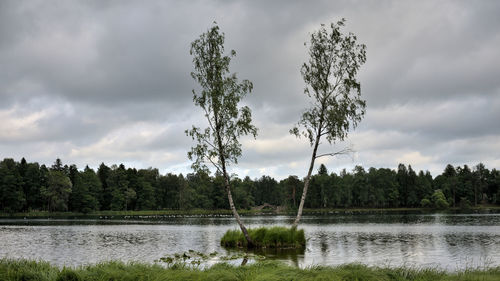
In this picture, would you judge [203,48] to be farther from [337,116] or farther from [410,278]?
[410,278]

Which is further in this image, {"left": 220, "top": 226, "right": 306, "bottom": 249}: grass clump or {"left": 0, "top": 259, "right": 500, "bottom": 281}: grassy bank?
{"left": 220, "top": 226, "right": 306, "bottom": 249}: grass clump

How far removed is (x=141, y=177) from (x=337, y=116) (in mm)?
121767

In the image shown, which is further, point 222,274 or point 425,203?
point 425,203

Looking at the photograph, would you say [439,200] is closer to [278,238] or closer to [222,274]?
[278,238]

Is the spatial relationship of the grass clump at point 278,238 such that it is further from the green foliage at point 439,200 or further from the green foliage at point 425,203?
the green foliage at point 439,200

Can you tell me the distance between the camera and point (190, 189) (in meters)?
144

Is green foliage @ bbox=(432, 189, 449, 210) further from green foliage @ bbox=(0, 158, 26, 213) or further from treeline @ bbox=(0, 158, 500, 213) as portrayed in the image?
green foliage @ bbox=(0, 158, 26, 213)

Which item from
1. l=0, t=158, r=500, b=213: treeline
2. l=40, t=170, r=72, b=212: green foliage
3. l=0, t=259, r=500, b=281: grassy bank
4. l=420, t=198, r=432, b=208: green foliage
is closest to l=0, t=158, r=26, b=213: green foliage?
l=0, t=158, r=500, b=213: treeline

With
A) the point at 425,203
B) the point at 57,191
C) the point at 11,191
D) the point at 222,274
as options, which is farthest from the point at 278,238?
the point at 425,203

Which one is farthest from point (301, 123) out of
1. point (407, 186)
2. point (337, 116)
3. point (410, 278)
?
point (407, 186)

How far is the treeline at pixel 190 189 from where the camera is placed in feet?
397

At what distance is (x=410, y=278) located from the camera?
529 inches

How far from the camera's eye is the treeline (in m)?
121

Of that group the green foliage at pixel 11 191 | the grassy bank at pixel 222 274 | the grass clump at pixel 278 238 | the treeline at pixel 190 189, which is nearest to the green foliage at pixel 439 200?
the treeline at pixel 190 189
